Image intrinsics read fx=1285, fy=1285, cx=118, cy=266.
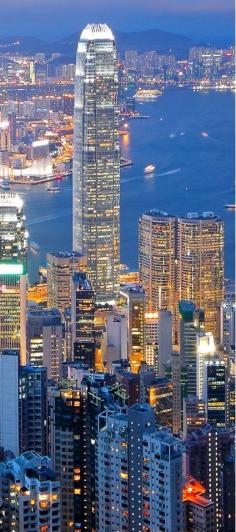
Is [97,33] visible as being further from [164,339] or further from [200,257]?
[164,339]

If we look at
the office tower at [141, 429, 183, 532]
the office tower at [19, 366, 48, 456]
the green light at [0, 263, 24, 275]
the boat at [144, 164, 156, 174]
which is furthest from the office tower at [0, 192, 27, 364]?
the office tower at [141, 429, 183, 532]

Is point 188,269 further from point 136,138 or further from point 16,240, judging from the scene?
point 136,138

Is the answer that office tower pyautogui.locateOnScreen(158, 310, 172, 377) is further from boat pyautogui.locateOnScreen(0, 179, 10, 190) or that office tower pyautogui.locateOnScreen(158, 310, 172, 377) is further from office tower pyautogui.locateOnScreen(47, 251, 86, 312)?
boat pyautogui.locateOnScreen(0, 179, 10, 190)

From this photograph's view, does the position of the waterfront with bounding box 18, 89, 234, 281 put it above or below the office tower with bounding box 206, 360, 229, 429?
above

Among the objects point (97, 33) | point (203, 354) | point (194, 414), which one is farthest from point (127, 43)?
point (194, 414)

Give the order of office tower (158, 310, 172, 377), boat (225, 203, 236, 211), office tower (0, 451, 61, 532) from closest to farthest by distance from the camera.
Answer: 1. office tower (0, 451, 61, 532)
2. office tower (158, 310, 172, 377)
3. boat (225, 203, 236, 211)

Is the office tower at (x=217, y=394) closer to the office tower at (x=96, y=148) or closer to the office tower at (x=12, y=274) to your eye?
the office tower at (x=12, y=274)
